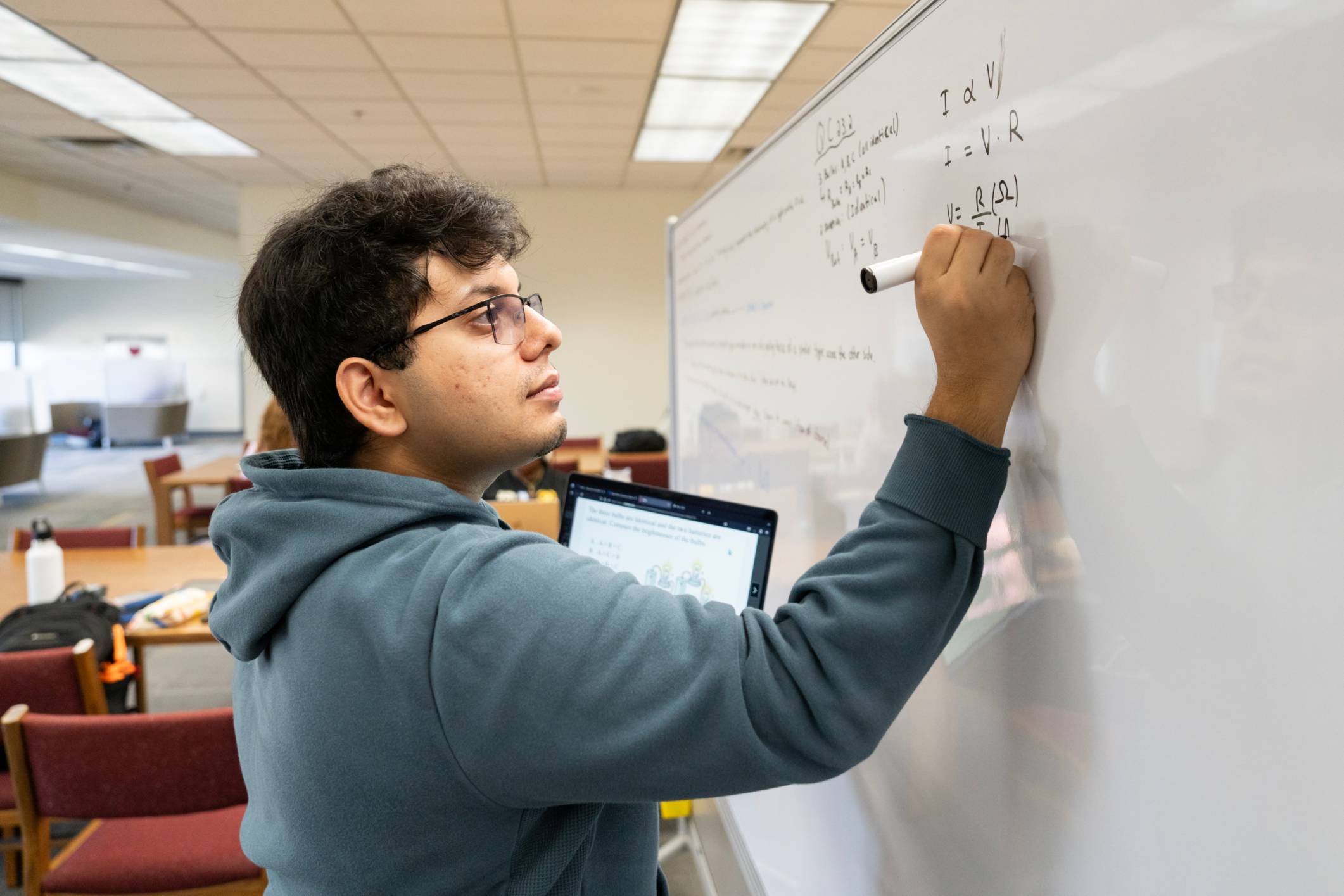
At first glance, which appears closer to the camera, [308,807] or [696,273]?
[308,807]

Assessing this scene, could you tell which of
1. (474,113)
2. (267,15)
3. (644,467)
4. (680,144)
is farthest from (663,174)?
(267,15)

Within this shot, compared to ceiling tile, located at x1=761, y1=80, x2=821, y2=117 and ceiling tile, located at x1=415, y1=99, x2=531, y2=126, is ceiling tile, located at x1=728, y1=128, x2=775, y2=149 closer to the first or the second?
Result: ceiling tile, located at x1=761, y1=80, x2=821, y2=117

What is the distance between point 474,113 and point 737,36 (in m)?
1.89

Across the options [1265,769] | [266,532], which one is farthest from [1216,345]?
[266,532]

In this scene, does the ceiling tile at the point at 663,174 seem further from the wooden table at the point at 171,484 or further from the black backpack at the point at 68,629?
the black backpack at the point at 68,629

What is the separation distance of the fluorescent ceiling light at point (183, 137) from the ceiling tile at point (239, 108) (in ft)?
0.73

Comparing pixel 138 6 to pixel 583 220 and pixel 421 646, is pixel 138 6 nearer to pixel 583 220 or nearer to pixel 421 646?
pixel 421 646

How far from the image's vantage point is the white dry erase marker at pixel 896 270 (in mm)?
716

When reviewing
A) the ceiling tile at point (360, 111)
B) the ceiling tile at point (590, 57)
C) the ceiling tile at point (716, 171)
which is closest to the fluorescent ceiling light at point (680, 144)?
the ceiling tile at point (716, 171)

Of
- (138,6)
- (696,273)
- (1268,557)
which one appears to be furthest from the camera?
(138,6)

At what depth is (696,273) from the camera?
206cm

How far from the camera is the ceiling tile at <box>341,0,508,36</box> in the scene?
334 cm

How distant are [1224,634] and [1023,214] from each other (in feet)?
1.20

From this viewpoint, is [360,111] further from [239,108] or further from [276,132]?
[276,132]
